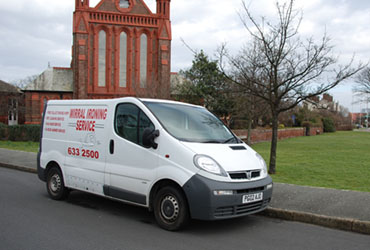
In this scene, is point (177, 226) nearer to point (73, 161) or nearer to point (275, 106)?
point (73, 161)

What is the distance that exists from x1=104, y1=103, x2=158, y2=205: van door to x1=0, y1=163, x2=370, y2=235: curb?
95.3 inches

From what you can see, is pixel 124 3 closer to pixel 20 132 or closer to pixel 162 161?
pixel 20 132

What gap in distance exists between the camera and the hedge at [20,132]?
93.7ft

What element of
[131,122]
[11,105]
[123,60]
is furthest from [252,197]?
[11,105]

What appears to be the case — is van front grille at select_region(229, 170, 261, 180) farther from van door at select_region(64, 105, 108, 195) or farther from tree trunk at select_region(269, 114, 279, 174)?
tree trunk at select_region(269, 114, 279, 174)

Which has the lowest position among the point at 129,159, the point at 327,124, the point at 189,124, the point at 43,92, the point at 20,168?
the point at 20,168

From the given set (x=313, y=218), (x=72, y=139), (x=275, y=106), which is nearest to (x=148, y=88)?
(x=275, y=106)

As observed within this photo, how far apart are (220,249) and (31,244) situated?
2527mm

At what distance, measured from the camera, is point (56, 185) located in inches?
321

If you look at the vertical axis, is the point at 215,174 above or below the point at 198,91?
below

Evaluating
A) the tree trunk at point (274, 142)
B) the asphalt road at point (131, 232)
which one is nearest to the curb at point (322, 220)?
the asphalt road at point (131, 232)

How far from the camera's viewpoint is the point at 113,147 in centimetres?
676

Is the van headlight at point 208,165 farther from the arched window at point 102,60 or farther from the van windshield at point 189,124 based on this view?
the arched window at point 102,60

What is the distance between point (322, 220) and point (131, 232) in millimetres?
3211
